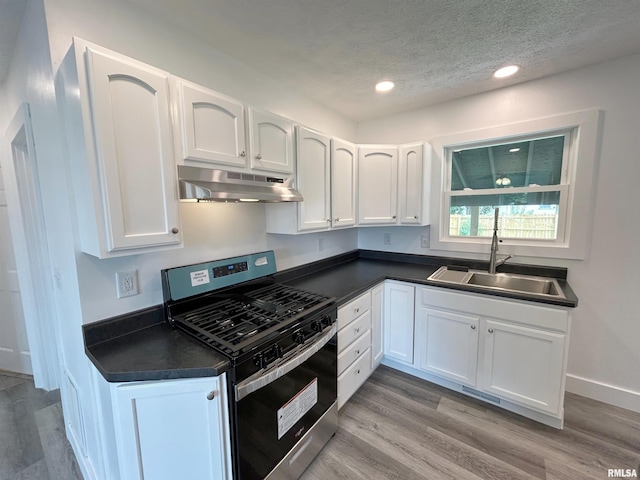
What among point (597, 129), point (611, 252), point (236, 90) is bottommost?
point (611, 252)

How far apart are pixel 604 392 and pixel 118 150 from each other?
3536mm

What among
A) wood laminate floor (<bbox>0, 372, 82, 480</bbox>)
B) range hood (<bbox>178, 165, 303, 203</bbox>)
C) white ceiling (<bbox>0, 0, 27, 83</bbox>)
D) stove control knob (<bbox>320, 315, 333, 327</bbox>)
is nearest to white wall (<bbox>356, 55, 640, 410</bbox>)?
stove control knob (<bbox>320, 315, 333, 327</bbox>)

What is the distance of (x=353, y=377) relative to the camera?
2027 millimetres

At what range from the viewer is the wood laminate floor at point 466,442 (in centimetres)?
155

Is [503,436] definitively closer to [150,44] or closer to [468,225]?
[468,225]

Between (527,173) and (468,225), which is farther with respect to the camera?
(468,225)

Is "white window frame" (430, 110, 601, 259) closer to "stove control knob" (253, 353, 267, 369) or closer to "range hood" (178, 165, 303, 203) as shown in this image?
"range hood" (178, 165, 303, 203)

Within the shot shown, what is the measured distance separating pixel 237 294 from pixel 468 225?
224 cm

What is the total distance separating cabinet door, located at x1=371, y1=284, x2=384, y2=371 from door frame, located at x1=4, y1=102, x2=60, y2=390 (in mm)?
2443

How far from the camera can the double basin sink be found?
2115mm

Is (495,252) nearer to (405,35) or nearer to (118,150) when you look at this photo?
(405,35)

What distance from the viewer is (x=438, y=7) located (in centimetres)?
135

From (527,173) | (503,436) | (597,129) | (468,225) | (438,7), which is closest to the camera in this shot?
(438,7)

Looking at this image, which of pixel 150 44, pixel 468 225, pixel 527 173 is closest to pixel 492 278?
pixel 468 225
